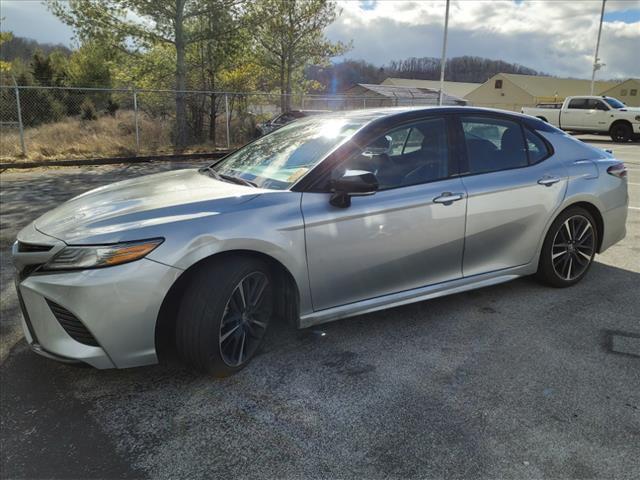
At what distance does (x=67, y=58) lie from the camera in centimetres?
3919

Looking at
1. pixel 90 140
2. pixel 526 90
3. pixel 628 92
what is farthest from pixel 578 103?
pixel 628 92

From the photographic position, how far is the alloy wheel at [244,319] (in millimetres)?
2785

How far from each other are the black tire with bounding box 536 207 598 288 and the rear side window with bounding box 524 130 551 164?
51 centimetres

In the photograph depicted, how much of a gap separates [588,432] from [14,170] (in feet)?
44.6

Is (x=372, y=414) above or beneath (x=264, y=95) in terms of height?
beneath

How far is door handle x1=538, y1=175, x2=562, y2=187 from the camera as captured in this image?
12.6 ft

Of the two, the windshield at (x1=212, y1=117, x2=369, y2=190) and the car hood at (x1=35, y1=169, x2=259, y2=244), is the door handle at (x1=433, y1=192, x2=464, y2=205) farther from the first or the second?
the car hood at (x1=35, y1=169, x2=259, y2=244)

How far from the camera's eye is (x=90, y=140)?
15266 millimetres

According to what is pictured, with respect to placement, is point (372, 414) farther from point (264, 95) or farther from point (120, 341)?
point (264, 95)

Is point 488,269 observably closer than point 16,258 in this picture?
No

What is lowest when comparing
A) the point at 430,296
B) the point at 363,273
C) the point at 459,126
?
the point at 430,296

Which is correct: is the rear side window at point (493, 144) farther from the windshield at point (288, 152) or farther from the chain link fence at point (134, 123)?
the chain link fence at point (134, 123)

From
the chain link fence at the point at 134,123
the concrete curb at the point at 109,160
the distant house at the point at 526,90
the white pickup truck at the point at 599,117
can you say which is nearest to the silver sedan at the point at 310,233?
the concrete curb at the point at 109,160

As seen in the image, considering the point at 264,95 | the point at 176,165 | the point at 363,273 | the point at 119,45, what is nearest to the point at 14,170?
the point at 176,165
